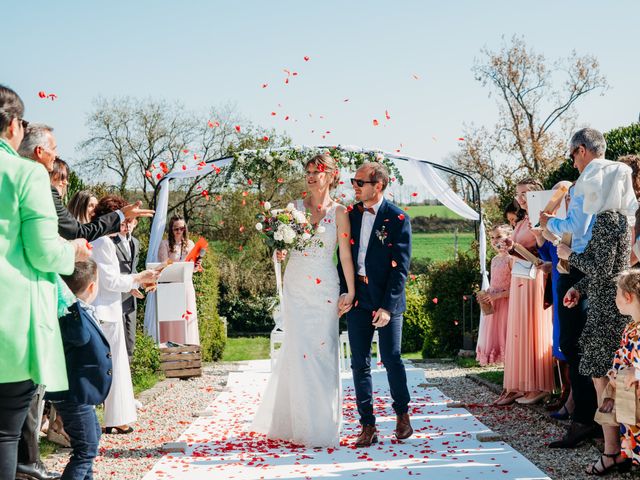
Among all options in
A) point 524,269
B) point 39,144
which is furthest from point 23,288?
point 524,269

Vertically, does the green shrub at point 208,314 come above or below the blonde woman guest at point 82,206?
below

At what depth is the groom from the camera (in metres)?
5.78

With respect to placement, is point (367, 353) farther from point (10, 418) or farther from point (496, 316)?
point (496, 316)

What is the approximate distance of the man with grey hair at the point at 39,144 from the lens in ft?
14.1

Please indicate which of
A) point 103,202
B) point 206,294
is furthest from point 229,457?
point 206,294

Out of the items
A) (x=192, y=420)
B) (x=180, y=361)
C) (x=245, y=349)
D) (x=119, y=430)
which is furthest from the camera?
(x=245, y=349)

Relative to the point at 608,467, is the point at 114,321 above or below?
above

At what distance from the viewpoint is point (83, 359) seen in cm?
389

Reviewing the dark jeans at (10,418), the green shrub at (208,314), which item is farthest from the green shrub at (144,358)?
the dark jeans at (10,418)

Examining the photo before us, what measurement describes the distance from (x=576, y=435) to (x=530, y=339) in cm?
186

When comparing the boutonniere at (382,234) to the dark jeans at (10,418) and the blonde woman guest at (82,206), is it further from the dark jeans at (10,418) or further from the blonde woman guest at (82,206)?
the dark jeans at (10,418)

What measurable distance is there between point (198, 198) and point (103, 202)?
2286 centimetres

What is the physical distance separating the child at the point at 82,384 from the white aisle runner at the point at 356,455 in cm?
118

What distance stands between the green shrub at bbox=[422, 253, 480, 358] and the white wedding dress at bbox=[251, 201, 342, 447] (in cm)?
641
